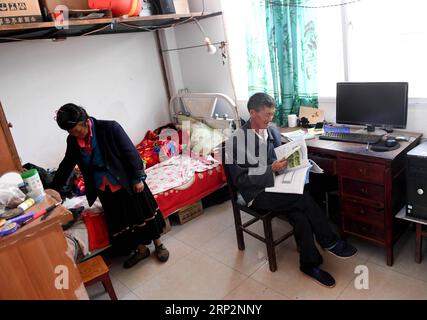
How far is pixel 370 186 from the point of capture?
6.46 feet

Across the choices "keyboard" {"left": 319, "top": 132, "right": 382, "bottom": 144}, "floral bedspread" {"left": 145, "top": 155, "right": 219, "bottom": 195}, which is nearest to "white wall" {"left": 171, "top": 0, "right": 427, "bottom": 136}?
"floral bedspread" {"left": 145, "top": 155, "right": 219, "bottom": 195}

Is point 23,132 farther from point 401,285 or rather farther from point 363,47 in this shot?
point 401,285

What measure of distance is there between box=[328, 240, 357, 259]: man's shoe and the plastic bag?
5.74ft

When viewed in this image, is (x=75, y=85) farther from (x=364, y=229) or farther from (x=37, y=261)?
(x=364, y=229)

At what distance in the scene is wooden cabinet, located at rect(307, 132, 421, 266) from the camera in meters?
1.89

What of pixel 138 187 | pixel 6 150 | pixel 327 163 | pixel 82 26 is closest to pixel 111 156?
pixel 138 187

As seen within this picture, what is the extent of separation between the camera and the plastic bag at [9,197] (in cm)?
150

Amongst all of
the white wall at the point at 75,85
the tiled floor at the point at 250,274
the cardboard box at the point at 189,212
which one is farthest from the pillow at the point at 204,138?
the tiled floor at the point at 250,274

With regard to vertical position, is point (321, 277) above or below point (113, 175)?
below

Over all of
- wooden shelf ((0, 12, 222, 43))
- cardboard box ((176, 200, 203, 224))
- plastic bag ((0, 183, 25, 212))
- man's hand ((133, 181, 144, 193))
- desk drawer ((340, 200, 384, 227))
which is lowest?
cardboard box ((176, 200, 203, 224))

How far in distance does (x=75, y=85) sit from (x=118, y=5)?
920 millimetres

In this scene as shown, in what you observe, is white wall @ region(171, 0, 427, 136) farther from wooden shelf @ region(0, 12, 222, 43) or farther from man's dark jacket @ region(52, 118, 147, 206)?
man's dark jacket @ region(52, 118, 147, 206)
